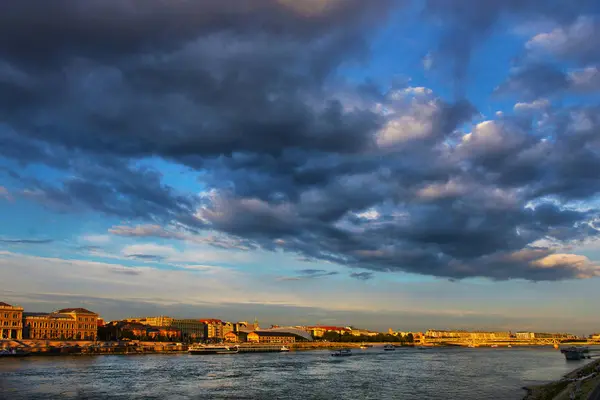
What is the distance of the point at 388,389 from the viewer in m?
46.5

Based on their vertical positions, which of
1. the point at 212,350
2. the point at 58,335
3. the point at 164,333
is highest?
the point at 58,335

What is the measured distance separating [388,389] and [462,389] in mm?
6577

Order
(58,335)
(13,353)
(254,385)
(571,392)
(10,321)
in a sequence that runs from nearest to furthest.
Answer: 1. (571,392)
2. (254,385)
3. (13,353)
4. (10,321)
5. (58,335)

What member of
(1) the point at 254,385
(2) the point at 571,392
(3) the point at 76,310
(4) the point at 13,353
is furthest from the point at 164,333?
(2) the point at 571,392

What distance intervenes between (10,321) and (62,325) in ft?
58.2

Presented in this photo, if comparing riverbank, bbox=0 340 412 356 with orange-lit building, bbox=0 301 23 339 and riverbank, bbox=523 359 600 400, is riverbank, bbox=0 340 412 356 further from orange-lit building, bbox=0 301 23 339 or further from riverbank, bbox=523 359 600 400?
riverbank, bbox=523 359 600 400

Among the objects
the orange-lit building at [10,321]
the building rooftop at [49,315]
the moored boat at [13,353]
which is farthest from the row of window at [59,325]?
the moored boat at [13,353]

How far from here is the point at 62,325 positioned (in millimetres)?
138500

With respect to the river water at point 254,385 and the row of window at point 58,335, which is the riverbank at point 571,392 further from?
the row of window at point 58,335

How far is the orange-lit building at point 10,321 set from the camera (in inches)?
4744

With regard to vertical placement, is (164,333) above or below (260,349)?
above

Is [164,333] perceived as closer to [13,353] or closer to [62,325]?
[62,325]

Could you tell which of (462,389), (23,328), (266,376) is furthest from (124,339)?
(462,389)

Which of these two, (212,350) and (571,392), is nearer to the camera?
(571,392)
